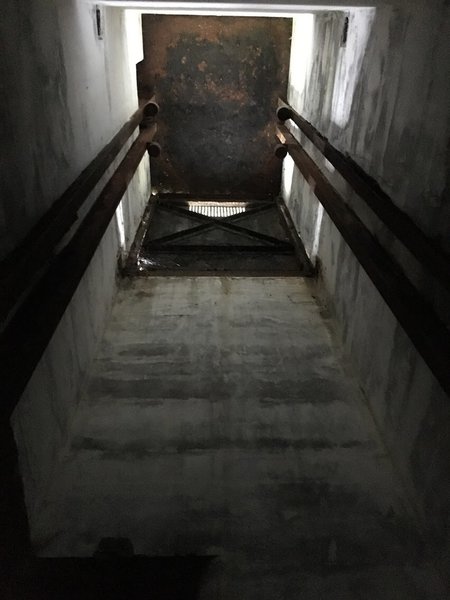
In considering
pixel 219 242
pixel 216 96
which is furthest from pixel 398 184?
pixel 216 96

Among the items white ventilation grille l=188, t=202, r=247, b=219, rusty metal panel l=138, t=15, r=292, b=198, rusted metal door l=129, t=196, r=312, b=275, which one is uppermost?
rusty metal panel l=138, t=15, r=292, b=198

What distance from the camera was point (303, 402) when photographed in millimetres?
2555

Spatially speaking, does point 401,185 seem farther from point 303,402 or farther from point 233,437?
point 233,437

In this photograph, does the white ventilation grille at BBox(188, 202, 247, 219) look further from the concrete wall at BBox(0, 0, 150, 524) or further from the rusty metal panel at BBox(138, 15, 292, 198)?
the concrete wall at BBox(0, 0, 150, 524)

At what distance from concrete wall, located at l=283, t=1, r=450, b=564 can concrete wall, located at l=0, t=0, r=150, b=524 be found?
1527 mm

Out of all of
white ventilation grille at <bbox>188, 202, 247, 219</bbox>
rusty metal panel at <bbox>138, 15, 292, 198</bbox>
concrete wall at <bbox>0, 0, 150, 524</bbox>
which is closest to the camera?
concrete wall at <bbox>0, 0, 150, 524</bbox>

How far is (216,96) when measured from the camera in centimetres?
554

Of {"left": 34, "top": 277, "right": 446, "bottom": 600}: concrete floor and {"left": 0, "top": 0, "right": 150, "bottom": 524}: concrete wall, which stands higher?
{"left": 0, "top": 0, "right": 150, "bottom": 524}: concrete wall

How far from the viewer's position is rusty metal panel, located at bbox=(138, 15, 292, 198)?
5258 mm

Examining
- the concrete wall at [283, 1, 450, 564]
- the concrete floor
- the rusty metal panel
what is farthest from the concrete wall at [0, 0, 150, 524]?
the rusty metal panel

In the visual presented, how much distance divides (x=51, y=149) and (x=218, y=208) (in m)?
4.02

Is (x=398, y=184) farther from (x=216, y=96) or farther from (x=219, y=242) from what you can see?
(x=216, y=96)

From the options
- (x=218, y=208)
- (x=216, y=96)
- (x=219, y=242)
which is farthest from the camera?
(x=218, y=208)

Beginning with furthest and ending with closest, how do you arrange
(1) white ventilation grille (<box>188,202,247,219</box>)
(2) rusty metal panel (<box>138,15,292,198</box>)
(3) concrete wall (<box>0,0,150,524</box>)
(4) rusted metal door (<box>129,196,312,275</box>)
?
1. (1) white ventilation grille (<box>188,202,247,219</box>)
2. (2) rusty metal panel (<box>138,15,292,198</box>)
3. (4) rusted metal door (<box>129,196,312,275</box>)
4. (3) concrete wall (<box>0,0,150,524</box>)
